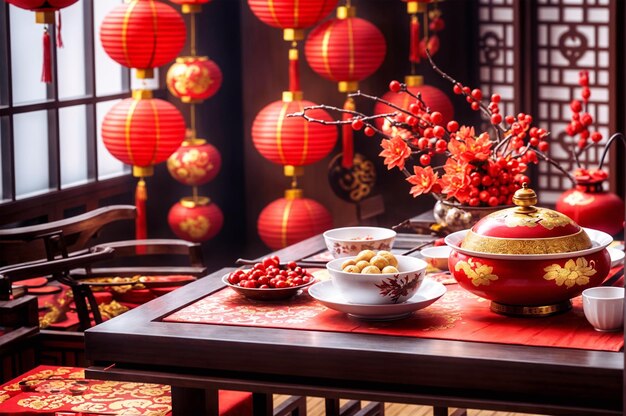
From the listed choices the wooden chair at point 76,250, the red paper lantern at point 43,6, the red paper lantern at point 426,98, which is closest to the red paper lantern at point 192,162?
the red paper lantern at point 426,98

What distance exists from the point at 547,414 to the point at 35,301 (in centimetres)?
170

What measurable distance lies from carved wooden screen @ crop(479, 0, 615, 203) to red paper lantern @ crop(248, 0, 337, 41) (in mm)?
1248

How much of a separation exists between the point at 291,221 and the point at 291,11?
0.98 metres

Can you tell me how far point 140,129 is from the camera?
14.8 feet

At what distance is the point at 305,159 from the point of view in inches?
194

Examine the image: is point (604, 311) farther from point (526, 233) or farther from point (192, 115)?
point (192, 115)

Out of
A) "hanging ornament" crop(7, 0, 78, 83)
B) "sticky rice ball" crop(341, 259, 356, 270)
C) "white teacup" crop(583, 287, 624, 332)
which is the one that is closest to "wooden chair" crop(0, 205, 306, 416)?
"hanging ornament" crop(7, 0, 78, 83)

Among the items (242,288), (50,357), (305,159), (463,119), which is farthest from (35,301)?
(463,119)

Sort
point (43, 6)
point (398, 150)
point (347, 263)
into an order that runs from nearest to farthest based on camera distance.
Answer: point (347, 263), point (398, 150), point (43, 6)

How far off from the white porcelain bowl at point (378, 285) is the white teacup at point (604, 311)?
35 cm

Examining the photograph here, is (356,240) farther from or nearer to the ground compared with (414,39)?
nearer to the ground

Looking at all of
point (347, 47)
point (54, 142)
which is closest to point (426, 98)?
point (347, 47)

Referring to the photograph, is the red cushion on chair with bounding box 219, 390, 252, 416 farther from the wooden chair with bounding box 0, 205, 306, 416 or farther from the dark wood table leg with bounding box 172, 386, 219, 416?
the dark wood table leg with bounding box 172, 386, 219, 416

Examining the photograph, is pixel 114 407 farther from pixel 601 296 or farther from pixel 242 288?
pixel 601 296
